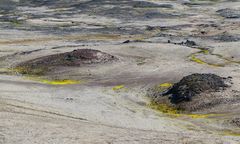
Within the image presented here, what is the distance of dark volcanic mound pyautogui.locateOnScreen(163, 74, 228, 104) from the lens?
3994 cm

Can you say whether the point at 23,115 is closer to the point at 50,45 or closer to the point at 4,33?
the point at 50,45

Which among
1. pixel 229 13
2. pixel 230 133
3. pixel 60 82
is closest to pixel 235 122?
pixel 230 133

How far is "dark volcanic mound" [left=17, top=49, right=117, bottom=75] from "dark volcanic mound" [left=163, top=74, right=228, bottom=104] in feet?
50.0

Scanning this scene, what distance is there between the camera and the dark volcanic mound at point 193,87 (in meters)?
39.9

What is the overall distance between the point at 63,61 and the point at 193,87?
19.8 metres

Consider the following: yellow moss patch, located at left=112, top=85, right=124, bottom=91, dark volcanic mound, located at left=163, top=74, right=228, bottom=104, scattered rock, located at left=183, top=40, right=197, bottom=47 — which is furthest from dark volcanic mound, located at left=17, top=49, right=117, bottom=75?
scattered rock, located at left=183, top=40, right=197, bottom=47

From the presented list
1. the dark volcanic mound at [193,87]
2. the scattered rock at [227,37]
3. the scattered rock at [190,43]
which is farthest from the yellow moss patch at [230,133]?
the scattered rock at [227,37]

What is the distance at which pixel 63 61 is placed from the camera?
54.9 meters

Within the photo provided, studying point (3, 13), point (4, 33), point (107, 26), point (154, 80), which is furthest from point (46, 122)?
point (3, 13)

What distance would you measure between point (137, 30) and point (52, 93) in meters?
53.2

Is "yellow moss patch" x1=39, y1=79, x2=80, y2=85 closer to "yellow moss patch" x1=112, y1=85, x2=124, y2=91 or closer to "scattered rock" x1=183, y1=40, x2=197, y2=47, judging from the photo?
"yellow moss patch" x1=112, y1=85, x2=124, y2=91

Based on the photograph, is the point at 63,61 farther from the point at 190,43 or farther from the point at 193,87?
the point at 190,43

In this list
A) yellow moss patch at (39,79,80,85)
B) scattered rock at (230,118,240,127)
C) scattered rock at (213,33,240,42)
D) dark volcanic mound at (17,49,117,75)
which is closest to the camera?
scattered rock at (230,118,240,127)

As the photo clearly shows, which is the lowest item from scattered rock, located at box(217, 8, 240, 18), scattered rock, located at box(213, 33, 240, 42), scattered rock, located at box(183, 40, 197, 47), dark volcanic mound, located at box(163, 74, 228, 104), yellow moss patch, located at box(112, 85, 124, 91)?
scattered rock, located at box(217, 8, 240, 18)
